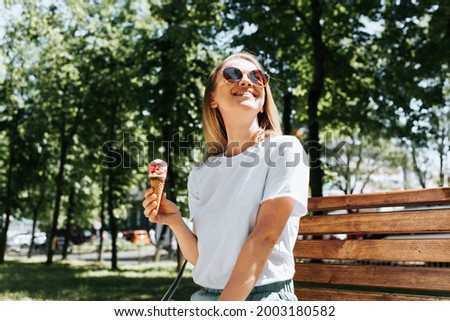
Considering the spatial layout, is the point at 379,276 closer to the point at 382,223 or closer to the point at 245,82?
the point at 382,223

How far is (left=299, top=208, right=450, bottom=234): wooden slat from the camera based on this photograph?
10.8 feet

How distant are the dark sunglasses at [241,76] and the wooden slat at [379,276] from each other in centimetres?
163

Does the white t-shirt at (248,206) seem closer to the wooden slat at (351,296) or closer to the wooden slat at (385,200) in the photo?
the wooden slat at (385,200)

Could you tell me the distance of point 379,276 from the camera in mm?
3719

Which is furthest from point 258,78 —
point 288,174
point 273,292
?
point 273,292

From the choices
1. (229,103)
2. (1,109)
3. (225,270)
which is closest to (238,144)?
(229,103)

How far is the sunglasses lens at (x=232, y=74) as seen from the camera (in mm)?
2377

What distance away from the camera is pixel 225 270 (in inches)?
84.0

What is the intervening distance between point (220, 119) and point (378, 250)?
163cm

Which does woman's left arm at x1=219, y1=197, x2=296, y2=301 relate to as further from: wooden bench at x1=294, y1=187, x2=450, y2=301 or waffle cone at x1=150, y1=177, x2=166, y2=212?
wooden bench at x1=294, y1=187, x2=450, y2=301

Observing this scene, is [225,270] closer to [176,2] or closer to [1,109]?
[176,2]

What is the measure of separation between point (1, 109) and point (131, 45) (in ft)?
23.9

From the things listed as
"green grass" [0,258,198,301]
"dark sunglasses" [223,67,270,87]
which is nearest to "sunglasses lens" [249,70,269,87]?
"dark sunglasses" [223,67,270,87]

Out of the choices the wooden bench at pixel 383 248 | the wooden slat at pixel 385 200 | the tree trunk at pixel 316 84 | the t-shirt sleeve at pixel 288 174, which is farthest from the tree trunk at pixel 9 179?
the t-shirt sleeve at pixel 288 174
